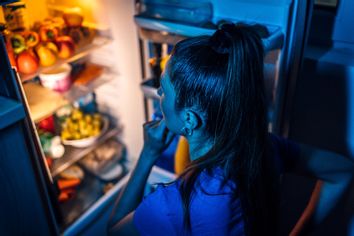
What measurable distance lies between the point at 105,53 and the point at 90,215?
2.31 ft

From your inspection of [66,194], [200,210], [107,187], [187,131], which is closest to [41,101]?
[66,194]

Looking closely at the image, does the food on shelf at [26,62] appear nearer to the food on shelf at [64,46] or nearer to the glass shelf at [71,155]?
the food on shelf at [64,46]

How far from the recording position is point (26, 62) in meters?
1.27

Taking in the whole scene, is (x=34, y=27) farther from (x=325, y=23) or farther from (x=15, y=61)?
(x=325, y=23)

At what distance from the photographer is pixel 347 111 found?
1247mm

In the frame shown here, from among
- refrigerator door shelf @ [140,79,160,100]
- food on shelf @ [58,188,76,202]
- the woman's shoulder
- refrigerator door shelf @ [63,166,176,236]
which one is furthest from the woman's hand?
food on shelf @ [58,188,76,202]

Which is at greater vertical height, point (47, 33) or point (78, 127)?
point (47, 33)

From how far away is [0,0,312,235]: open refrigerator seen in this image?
1125 mm

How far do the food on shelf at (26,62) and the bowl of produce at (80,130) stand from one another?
A: 41cm

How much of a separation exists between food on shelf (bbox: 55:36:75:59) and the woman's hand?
565 millimetres

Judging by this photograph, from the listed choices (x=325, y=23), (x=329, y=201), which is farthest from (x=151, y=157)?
(x=325, y=23)

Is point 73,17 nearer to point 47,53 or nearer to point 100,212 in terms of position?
point 47,53

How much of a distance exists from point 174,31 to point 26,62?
0.52m

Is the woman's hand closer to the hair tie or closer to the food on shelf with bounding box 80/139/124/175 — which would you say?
the hair tie
